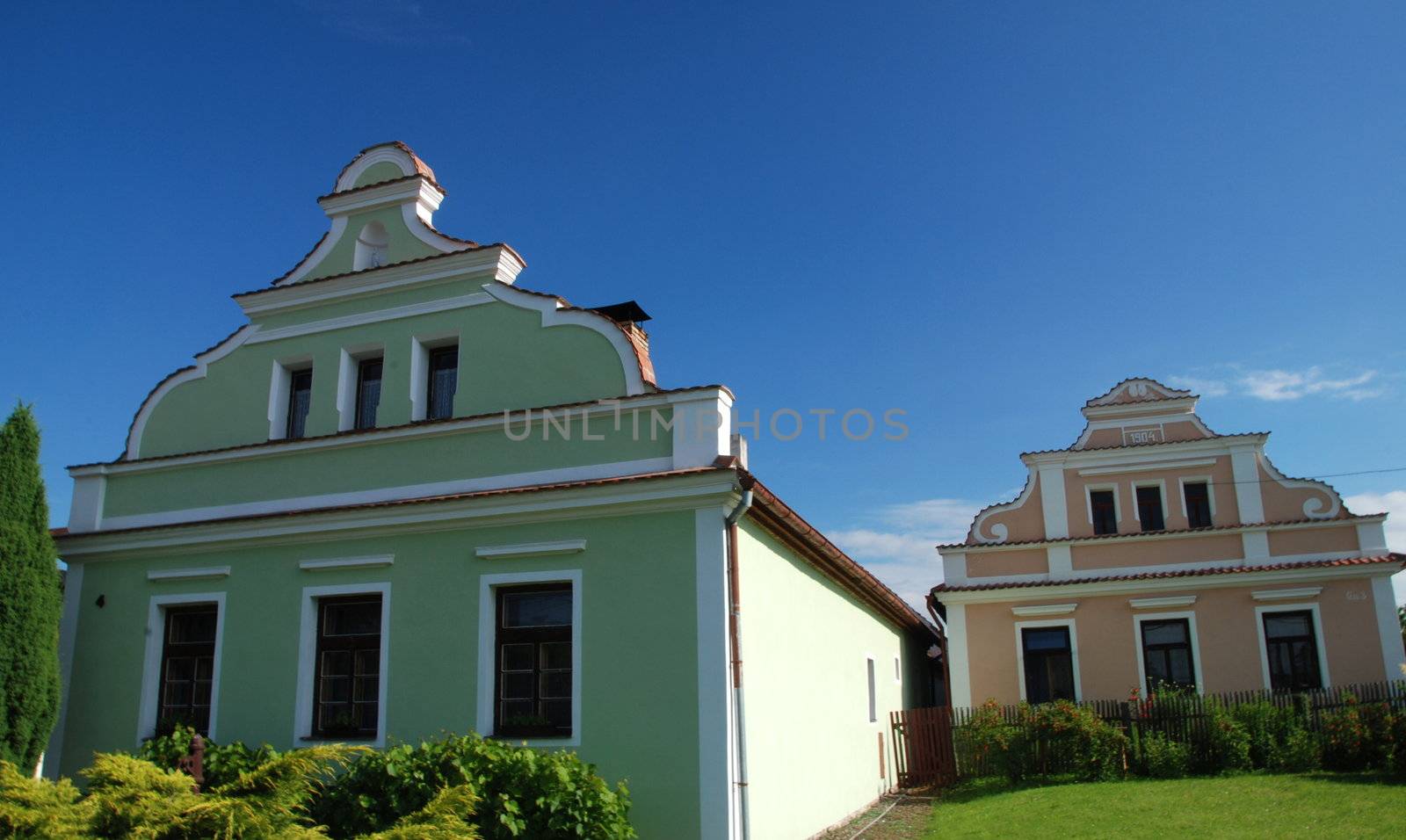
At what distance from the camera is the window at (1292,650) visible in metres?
21.2

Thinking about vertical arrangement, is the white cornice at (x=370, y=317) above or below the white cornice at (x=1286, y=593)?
above

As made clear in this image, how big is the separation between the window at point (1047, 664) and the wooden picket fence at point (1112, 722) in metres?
2.28

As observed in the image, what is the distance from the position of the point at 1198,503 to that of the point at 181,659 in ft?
66.0

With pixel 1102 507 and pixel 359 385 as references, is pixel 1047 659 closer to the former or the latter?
→ pixel 1102 507

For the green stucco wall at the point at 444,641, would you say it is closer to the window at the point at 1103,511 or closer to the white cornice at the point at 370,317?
the white cornice at the point at 370,317

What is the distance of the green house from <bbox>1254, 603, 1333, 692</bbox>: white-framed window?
1152cm

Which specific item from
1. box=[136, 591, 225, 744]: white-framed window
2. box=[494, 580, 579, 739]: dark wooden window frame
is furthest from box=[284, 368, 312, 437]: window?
box=[494, 580, 579, 739]: dark wooden window frame

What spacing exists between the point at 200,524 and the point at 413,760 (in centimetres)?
491

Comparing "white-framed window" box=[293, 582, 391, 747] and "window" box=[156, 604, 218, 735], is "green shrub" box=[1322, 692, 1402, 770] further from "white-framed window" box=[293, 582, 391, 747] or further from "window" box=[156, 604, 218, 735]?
"window" box=[156, 604, 218, 735]

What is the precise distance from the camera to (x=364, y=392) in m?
13.4

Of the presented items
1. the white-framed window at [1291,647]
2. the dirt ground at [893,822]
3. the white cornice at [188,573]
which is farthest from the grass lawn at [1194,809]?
the white cornice at [188,573]

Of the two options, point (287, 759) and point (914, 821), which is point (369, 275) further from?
point (914, 821)

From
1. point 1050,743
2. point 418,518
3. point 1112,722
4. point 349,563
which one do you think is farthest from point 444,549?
A: point 1112,722

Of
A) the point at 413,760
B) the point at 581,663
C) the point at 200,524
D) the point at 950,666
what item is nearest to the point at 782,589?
the point at 581,663
